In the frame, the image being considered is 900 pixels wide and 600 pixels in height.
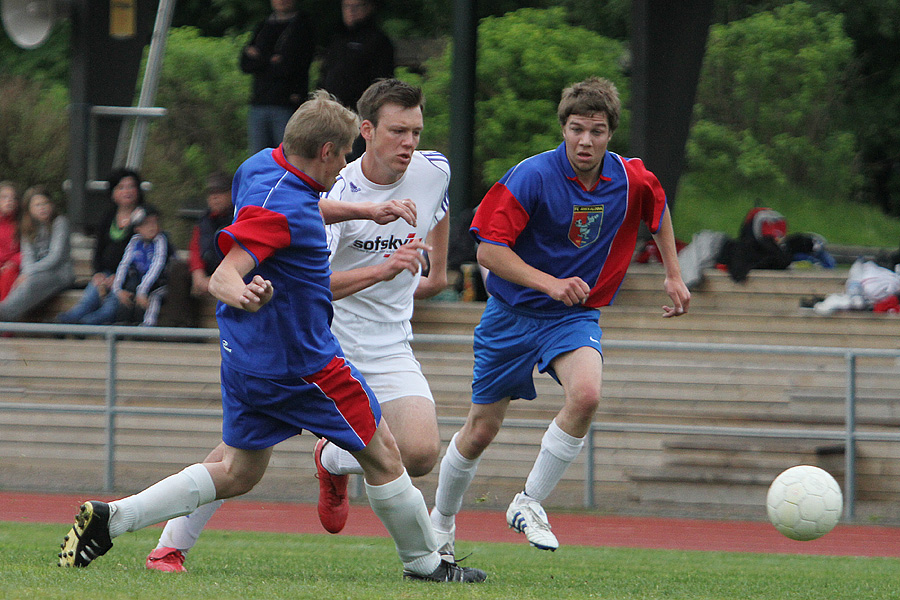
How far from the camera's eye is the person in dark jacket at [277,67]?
36.3ft

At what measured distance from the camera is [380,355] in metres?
5.91

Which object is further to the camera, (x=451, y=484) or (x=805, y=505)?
(x=451, y=484)

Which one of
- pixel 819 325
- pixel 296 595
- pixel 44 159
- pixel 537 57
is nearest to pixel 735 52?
pixel 537 57

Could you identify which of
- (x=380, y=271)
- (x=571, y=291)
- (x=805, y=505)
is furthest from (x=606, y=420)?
(x=380, y=271)

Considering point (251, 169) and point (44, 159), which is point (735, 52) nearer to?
point (44, 159)

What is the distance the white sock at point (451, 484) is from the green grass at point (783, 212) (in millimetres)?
21414

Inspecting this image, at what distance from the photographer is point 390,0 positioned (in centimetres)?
2673

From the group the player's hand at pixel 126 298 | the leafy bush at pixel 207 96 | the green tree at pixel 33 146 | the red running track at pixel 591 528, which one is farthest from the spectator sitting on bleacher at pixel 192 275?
the leafy bush at pixel 207 96

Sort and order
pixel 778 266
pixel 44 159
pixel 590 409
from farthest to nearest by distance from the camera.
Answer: pixel 44 159
pixel 778 266
pixel 590 409

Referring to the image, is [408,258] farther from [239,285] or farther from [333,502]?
[333,502]

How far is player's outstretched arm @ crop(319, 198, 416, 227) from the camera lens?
16.5 ft

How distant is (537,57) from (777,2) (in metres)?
6.35

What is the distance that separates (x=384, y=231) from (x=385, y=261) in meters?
0.16

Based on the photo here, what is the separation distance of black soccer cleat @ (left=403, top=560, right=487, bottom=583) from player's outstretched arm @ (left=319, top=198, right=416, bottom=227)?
4.83ft
